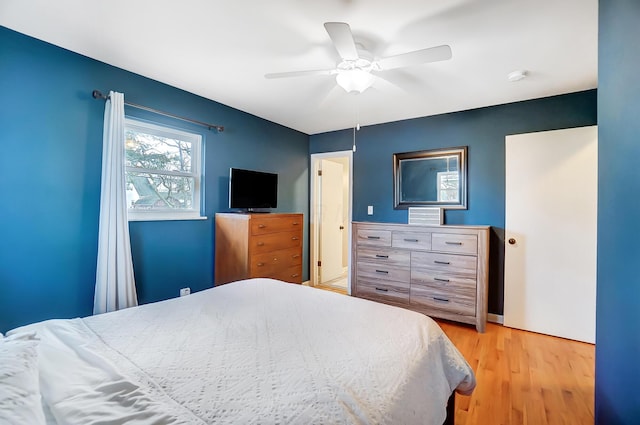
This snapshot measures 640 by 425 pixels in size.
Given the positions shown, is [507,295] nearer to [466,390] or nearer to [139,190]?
[466,390]

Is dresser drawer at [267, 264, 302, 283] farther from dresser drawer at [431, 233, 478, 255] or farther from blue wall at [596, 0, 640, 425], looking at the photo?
blue wall at [596, 0, 640, 425]

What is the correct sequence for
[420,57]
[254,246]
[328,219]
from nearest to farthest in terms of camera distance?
[420,57], [254,246], [328,219]

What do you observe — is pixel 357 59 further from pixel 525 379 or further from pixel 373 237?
pixel 525 379

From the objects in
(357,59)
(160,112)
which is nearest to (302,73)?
(357,59)

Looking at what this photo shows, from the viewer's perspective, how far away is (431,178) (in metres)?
3.50

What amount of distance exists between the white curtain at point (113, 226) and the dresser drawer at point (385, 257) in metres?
2.45

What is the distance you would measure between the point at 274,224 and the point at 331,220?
1815 millimetres

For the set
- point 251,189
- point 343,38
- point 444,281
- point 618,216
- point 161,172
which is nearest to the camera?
point 618,216

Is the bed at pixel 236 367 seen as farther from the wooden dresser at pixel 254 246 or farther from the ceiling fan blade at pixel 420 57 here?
the ceiling fan blade at pixel 420 57

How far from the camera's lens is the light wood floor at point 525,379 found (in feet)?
5.48

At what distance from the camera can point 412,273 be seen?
3.17m

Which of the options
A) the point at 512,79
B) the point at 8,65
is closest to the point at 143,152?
the point at 8,65

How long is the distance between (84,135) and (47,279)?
1.12 meters

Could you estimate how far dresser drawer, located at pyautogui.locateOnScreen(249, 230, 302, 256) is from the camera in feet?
9.48
